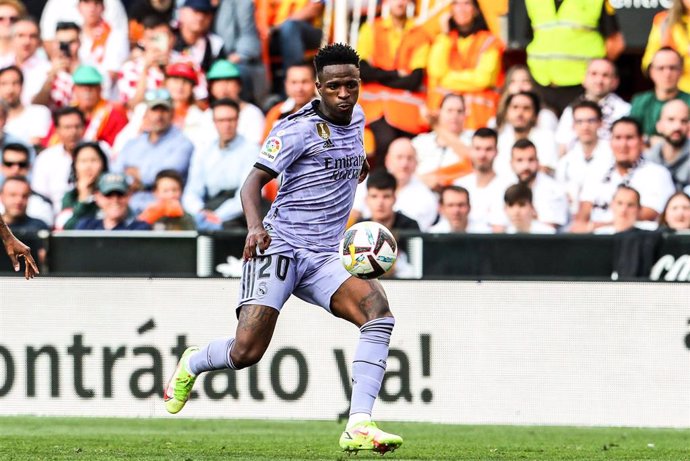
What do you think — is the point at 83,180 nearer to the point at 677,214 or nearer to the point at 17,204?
the point at 17,204

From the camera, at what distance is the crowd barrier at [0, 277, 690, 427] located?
10531 mm

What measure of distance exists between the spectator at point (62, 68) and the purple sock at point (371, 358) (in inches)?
333

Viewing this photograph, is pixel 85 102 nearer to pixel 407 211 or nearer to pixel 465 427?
pixel 407 211

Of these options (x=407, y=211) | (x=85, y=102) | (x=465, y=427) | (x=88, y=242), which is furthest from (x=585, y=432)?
(x=85, y=102)

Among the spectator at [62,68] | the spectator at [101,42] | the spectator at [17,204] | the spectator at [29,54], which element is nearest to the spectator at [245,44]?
the spectator at [101,42]

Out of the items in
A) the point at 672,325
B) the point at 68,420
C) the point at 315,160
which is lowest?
the point at 68,420

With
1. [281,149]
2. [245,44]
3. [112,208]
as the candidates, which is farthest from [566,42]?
[281,149]

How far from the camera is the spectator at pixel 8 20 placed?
1498cm

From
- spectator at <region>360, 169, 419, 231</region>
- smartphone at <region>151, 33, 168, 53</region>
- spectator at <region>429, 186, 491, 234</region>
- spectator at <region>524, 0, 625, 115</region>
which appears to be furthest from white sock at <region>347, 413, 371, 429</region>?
smartphone at <region>151, 33, 168, 53</region>

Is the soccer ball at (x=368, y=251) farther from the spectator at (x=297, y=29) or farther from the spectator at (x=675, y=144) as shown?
the spectator at (x=297, y=29)

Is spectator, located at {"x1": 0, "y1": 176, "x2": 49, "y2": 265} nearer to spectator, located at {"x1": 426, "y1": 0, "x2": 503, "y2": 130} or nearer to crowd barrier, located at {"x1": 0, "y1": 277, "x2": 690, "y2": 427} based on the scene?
crowd barrier, located at {"x1": 0, "y1": 277, "x2": 690, "y2": 427}

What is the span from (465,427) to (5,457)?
171 inches

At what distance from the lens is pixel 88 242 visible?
1130cm

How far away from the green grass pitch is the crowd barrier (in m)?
0.18
